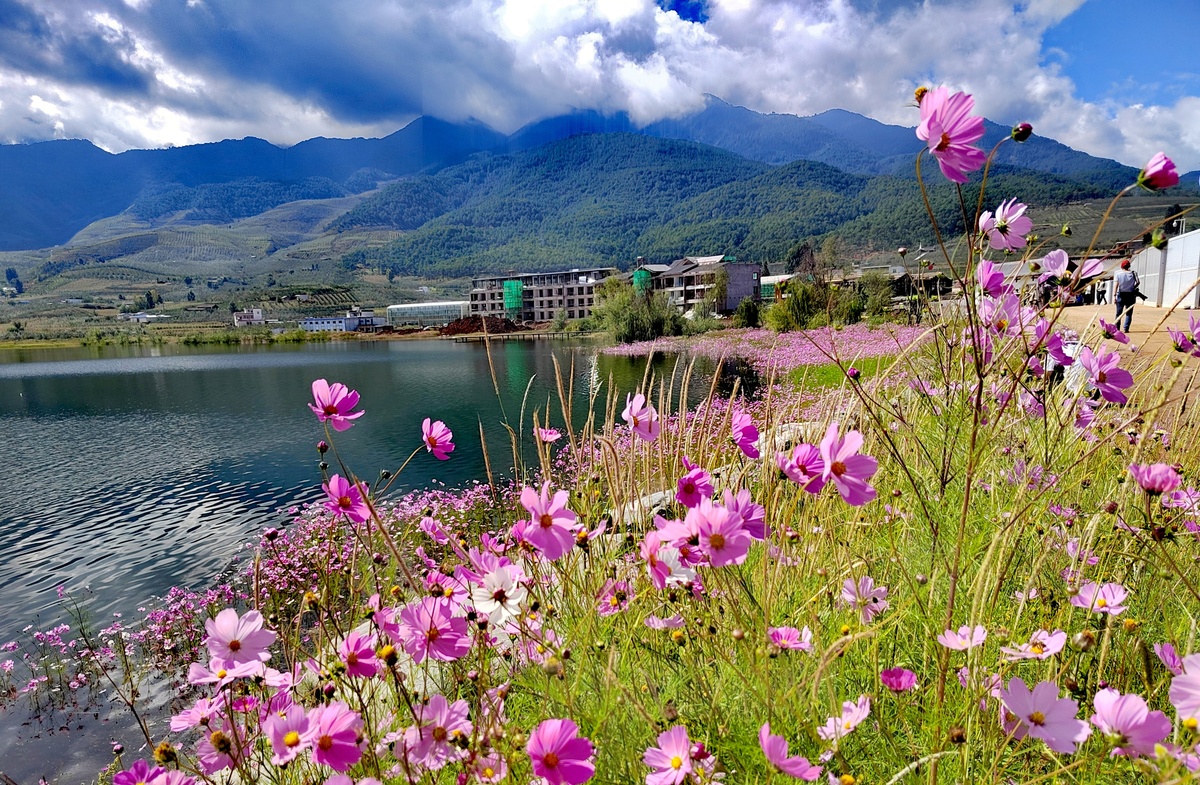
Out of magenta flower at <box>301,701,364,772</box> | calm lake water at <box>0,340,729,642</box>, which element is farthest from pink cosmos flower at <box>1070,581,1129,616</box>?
calm lake water at <box>0,340,729,642</box>

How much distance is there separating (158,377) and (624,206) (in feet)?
590

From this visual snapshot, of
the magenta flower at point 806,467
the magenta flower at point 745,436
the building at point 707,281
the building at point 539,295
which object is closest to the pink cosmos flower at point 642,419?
the magenta flower at point 745,436

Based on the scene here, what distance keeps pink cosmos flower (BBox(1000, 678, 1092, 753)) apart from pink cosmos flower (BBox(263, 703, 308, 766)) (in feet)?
3.10

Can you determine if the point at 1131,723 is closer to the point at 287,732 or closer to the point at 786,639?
the point at 786,639

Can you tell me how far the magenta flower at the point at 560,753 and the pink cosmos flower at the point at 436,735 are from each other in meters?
0.17

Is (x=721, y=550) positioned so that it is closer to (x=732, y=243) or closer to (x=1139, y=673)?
(x=1139, y=673)

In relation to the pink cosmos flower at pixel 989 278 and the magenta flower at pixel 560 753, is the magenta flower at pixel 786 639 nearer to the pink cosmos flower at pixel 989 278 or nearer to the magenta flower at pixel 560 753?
the magenta flower at pixel 560 753

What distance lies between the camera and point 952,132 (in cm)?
95

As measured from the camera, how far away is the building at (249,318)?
6887 centimetres

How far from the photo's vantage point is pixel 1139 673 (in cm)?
130

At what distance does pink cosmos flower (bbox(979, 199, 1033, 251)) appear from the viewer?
141cm

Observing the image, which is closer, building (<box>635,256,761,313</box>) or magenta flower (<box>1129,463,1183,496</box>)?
magenta flower (<box>1129,463,1183,496</box>)

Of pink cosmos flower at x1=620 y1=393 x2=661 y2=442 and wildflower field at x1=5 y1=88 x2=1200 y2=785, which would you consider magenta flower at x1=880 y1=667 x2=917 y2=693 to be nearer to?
wildflower field at x1=5 y1=88 x2=1200 y2=785

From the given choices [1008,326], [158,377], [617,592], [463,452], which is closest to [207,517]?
[463,452]
